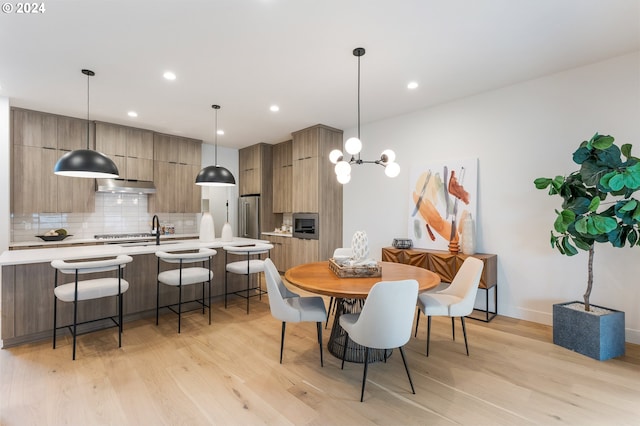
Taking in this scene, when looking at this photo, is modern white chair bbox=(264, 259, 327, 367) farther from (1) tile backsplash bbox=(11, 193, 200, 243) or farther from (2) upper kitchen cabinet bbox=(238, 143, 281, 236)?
(1) tile backsplash bbox=(11, 193, 200, 243)

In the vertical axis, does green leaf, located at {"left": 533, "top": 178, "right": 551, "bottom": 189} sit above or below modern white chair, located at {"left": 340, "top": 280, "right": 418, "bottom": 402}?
above

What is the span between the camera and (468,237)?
3744 millimetres

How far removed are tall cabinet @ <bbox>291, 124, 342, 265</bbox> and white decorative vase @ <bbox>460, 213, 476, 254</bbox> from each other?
7.56ft

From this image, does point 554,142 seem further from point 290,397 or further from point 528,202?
point 290,397

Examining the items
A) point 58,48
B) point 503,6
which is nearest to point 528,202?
point 503,6

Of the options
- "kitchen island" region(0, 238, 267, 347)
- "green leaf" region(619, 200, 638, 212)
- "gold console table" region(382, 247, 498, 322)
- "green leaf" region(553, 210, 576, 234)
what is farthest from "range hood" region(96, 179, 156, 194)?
"green leaf" region(619, 200, 638, 212)

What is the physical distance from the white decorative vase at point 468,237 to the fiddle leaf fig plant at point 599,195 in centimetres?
94

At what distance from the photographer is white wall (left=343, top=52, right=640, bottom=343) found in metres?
2.99

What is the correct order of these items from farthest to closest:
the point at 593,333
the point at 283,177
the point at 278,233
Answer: the point at 283,177
the point at 278,233
the point at 593,333

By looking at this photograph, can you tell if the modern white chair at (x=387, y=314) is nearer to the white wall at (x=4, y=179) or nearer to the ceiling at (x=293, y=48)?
the ceiling at (x=293, y=48)

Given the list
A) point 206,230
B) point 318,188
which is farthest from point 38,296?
point 318,188

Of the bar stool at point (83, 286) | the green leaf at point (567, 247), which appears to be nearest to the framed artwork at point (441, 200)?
the green leaf at point (567, 247)

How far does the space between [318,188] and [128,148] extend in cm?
347

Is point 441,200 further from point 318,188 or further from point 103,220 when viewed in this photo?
point 103,220
